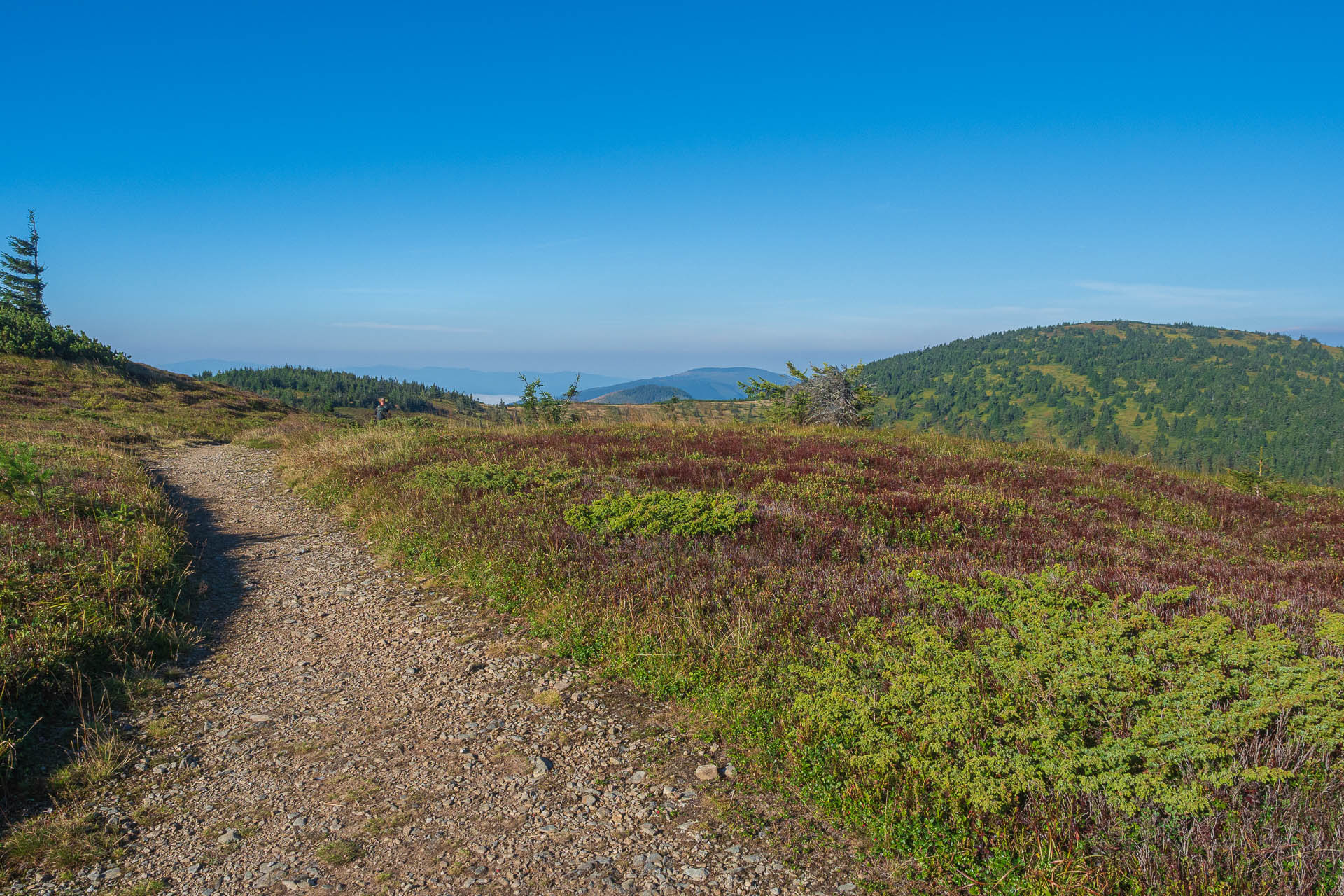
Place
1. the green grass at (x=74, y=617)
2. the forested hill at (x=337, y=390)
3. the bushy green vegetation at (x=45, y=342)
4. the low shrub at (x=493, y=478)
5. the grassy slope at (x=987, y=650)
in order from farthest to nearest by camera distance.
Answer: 1. the forested hill at (x=337, y=390)
2. the bushy green vegetation at (x=45, y=342)
3. the low shrub at (x=493, y=478)
4. the green grass at (x=74, y=617)
5. the grassy slope at (x=987, y=650)

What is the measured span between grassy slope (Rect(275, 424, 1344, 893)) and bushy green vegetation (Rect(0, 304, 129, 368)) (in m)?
41.8

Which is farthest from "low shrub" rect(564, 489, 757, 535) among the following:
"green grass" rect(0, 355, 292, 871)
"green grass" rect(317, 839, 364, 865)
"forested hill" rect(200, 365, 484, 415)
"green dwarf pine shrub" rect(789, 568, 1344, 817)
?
"forested hill" rect(200, 365, 484, 415)

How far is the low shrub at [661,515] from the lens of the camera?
343 inches

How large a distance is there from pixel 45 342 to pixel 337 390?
7945 cm

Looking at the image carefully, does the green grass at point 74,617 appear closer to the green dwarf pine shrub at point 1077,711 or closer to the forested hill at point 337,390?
the green dwarf pine shrub at point 1077,711

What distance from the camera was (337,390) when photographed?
113188mm

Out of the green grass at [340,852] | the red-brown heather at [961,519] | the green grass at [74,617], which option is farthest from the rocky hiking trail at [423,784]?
the red-brown heather at [961,519]

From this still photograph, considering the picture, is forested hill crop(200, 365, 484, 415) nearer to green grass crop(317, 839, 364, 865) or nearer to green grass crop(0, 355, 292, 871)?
green grass crop(0, 355, 292, 871)

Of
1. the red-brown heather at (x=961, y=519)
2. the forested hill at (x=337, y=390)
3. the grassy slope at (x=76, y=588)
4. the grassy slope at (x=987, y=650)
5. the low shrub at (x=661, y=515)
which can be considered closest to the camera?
the grassy slope at (x=987, y=650)

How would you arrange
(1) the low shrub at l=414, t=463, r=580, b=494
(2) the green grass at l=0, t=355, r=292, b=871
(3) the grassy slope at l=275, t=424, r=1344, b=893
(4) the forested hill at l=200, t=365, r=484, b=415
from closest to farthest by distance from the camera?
1. (3) the grassy slope at l=275, t=424, r=1344, b=893
2. (2) the green grass at l=0, t=355, r=292, b=871
3. (1) the low shrub at l=414, t=463, r=580, b=494
4. (4) the forested hill at l=200, t=365, r=484, b=415

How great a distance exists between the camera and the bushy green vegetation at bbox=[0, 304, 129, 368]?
119ft

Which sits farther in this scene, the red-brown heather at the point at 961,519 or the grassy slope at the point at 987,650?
the red-brown heather at the point at 961,519

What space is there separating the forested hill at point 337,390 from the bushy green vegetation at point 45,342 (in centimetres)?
4675

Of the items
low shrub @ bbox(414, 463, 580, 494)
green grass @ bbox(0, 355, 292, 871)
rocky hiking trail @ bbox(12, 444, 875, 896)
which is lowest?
rocky hiking trail @ bbox(12, 444, 875, 896)
